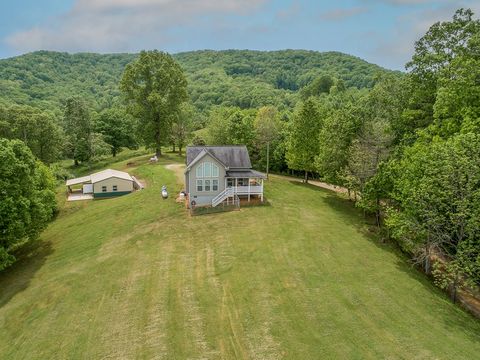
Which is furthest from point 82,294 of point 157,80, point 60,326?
point 157,80

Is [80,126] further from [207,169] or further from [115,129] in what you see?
[207,169]

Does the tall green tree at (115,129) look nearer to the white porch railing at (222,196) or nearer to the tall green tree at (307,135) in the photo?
the tall green tree at (307,135)

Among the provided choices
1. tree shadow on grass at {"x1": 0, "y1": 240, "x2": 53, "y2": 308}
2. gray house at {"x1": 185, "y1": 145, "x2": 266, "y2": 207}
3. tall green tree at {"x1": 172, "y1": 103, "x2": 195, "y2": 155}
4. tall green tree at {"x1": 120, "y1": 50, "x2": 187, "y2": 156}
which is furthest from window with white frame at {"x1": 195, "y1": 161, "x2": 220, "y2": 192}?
tall green tree at {"x1": 172, "y1": 103, "x2": 195, "y2": 155}

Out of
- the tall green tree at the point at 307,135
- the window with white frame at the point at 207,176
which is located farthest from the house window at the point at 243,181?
the tall green tree at the point at 307,135

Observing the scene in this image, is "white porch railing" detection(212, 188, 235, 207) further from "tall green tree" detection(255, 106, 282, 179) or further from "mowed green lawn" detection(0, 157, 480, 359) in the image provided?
"tall green tree" detection(255, 106, 282, 179)

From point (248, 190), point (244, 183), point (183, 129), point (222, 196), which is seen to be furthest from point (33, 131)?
point (248, 190)

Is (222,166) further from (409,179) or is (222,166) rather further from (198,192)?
(409,179)
